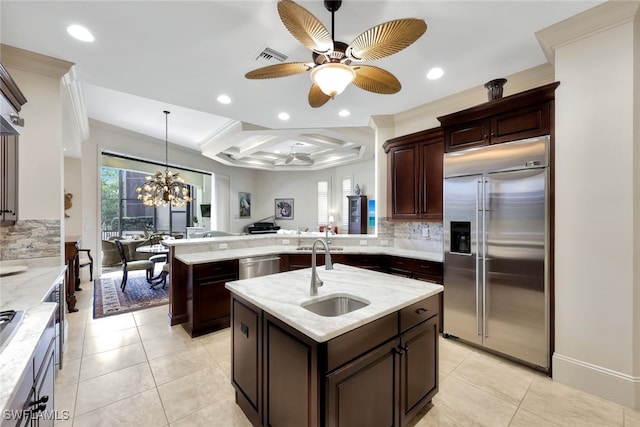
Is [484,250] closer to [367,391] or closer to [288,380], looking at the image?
[367,391]

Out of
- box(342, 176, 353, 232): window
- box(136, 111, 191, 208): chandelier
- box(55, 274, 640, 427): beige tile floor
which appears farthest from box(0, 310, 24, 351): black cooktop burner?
box(342, 176, 353, 232): window

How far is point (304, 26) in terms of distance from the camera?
5.01ft

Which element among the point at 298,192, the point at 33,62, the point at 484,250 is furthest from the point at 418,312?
the point at 298,192

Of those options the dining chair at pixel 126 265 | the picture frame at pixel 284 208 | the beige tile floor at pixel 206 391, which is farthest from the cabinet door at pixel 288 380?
the picture frame at pixel 284 208

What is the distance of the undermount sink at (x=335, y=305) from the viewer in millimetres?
1733

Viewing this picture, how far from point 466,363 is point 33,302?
11.1 ft

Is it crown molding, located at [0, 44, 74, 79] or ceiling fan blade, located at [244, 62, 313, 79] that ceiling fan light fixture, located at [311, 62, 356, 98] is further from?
crown molding, located at [0, 44, 74, 79]

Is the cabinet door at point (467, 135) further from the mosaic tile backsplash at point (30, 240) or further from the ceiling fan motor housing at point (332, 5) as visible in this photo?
the mosaic tile backsplash at point (30, 240)

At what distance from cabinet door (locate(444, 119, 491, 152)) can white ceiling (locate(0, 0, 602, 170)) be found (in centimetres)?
57

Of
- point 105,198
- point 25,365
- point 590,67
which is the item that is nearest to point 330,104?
point 590,67

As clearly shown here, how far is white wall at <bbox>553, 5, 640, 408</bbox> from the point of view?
76.7 inches

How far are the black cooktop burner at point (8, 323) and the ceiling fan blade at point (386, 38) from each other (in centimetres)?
227

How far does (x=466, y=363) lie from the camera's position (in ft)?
8.39

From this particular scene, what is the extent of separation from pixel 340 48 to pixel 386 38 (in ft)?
1.44
